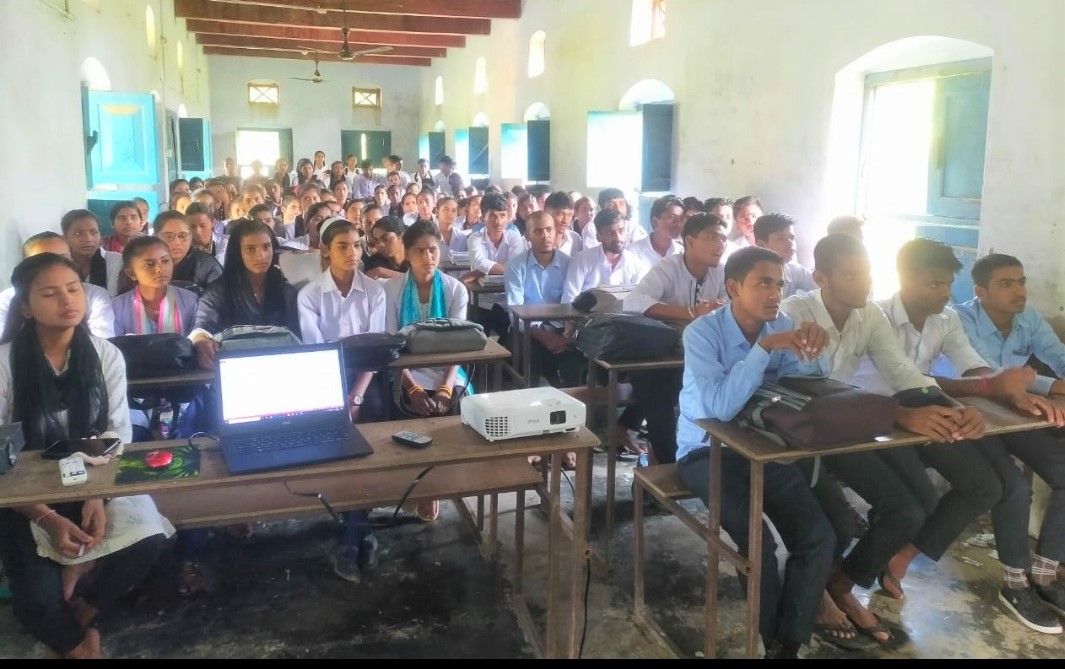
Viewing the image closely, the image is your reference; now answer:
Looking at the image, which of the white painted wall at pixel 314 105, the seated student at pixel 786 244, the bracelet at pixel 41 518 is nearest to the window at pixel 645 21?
the seated student at pixel 786 244

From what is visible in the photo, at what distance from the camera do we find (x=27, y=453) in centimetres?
213

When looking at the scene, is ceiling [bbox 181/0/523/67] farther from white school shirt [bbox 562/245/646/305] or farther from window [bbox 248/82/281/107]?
white school shirt [bbox 562/245/646/305]

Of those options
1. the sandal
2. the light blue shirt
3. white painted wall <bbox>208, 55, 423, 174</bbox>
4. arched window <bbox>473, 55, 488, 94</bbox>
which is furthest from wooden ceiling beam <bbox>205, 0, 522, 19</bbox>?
the sandal

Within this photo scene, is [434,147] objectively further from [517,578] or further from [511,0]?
[517,578]

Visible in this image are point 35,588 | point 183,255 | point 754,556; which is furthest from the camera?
point 183,255

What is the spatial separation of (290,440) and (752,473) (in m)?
1.20

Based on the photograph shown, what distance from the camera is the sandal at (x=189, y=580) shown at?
9.42ft

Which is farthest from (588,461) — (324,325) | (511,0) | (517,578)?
(511,0)

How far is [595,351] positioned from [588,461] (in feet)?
3.10

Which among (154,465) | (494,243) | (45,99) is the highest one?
(45,99)

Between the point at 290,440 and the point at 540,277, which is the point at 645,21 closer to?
the point at 540,277

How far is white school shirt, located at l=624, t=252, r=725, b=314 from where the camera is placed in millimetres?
3971

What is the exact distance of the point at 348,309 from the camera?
3729 millimetres

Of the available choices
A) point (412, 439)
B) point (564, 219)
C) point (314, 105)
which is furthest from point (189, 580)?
point (314, 105)
